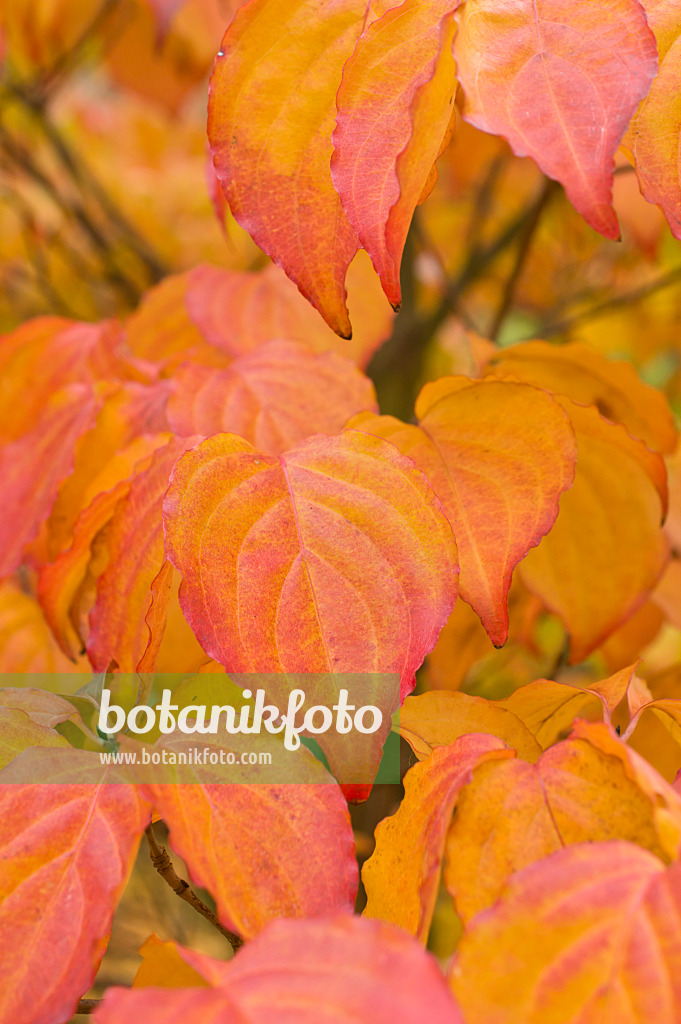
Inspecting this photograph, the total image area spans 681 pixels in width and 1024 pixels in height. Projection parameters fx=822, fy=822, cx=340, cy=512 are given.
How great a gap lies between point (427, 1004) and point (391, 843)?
13 cm

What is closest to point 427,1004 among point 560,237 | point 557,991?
point 557,991

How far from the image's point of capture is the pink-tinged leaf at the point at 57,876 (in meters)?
0.31

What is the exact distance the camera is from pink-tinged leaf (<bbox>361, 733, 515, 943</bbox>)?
31 centimetres

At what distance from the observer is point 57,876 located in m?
0.33

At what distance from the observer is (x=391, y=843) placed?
14.1 inches

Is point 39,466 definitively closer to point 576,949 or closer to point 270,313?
point 270,313

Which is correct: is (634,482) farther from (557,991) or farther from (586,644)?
(557,991)

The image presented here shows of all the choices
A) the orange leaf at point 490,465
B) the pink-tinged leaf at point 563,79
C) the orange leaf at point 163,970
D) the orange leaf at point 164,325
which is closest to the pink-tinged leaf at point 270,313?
the orange leaf at point 164,325

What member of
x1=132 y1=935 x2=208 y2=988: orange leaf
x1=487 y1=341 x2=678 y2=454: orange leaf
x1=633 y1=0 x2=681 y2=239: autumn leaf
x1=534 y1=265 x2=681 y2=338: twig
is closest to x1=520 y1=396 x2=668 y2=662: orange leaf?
x1=487 y1=341 x2=678 y2=454: orange leaf

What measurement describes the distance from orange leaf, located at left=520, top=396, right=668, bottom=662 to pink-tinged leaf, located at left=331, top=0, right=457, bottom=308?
0.22 m

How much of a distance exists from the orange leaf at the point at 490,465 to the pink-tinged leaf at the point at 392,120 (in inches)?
5.1

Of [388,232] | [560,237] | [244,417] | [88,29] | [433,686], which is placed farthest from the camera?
[560,237]

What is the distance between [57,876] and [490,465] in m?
0.28

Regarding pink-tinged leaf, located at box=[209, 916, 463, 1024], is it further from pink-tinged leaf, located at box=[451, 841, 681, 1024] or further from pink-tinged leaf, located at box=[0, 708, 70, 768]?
pink-tinged leaf, located at box=[0, 708, 70, 768]
